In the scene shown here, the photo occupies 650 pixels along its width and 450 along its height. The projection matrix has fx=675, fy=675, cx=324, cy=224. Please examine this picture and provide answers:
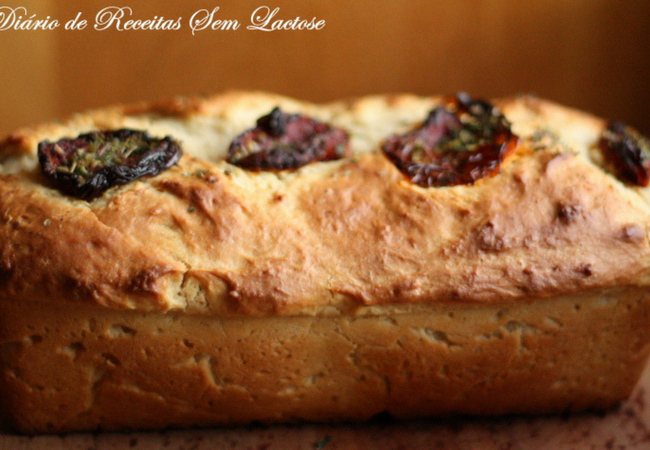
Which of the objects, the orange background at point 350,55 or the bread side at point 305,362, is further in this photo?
the orange background at point 350,55

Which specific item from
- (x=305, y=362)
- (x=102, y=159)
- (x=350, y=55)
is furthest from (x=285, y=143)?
(x=350, y=55)

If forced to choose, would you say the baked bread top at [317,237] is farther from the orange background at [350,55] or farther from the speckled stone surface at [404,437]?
the orange background at [350,55]

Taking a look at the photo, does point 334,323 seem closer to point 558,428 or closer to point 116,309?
point 116,309

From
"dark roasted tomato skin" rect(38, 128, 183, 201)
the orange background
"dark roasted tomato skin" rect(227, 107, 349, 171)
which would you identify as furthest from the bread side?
the orange background

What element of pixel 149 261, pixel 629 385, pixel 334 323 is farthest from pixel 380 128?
pixel 629 385

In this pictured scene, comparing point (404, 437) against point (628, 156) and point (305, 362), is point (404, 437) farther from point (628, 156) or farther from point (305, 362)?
point (628, 156)

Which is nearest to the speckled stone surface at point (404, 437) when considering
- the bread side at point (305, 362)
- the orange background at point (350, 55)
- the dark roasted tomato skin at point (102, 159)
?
the bread side at point (305, 362)

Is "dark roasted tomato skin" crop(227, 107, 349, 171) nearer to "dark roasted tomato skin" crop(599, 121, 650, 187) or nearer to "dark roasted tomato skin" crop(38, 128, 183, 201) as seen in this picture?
"dark roasted tomato skin" crop(38, 128, 183, 201)
